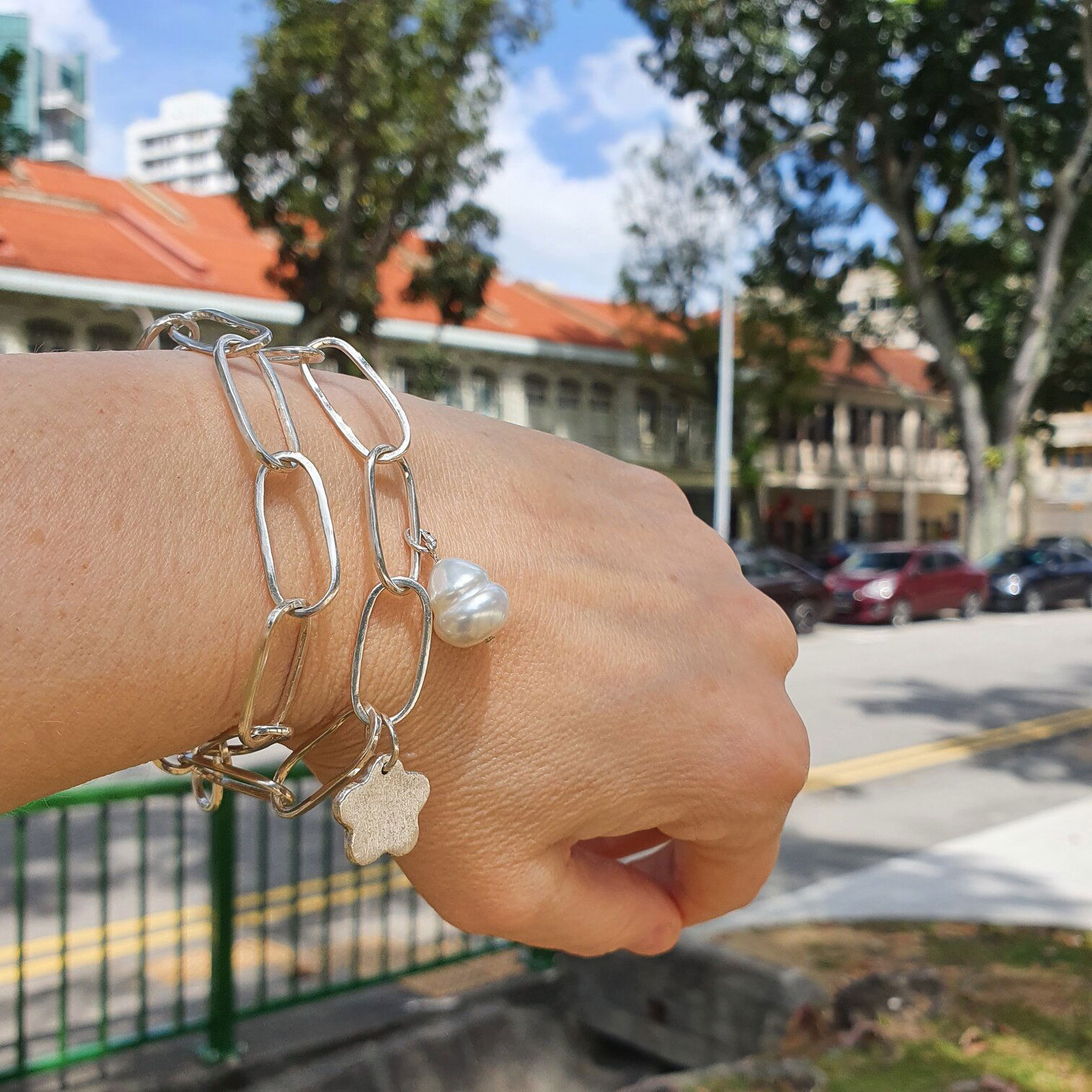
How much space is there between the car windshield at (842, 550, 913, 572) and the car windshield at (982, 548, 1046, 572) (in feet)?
11.0

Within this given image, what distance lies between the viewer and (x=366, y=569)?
906mm

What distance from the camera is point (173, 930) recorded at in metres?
5.23

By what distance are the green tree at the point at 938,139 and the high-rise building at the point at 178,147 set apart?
134 m

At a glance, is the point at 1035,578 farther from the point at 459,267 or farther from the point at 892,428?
the point at 892,428

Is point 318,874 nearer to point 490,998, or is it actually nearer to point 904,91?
point 490,998

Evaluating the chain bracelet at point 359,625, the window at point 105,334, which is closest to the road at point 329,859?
the chain bracelet at point 359,625

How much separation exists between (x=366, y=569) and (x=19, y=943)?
10.9ft

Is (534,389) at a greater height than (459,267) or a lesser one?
lesser

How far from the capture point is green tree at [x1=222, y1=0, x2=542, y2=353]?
15.5 metres

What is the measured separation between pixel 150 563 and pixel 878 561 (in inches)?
858

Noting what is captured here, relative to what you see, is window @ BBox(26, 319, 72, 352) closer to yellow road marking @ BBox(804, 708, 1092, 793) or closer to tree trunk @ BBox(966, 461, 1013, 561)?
yellow road marking @ BBox(804, 708, 1092, 793)

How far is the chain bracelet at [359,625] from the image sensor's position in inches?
33.7

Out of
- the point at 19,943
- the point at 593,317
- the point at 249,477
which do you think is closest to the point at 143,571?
the point at 249,477

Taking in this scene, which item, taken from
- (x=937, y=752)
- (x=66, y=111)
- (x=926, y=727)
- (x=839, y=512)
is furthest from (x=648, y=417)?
(x=66, y=111)
